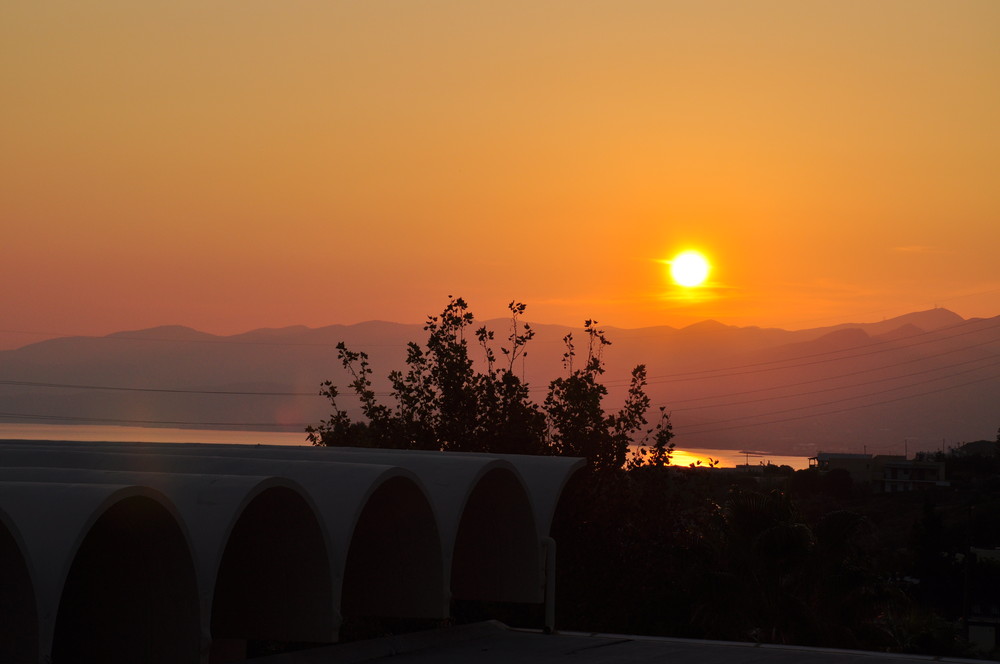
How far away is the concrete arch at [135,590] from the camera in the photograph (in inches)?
442

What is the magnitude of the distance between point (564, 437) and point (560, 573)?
4.04 metres

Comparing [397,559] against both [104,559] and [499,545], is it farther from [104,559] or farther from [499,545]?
[104,559]

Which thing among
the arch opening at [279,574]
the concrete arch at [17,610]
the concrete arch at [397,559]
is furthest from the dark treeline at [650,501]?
the concrete arch at [17,610]

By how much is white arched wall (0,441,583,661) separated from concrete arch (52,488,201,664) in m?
0.27

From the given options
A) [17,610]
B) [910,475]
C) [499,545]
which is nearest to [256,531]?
[17,610]

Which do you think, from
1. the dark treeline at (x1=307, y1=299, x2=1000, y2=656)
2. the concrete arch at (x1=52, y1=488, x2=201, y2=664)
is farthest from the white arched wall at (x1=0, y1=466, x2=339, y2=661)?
the dark treeline at (x1=307, y1=299, x2=1000, y2=656)

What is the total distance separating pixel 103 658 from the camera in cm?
1246

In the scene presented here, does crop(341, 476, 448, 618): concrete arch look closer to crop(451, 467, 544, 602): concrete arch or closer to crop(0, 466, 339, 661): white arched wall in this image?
crop(0, 466, 339, 661): white arched wall

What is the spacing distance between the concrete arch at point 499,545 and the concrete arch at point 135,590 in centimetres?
551

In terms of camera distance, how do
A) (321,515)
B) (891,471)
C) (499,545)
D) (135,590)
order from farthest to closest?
(891,471)
(499,545)
(321,515)
(135,590)

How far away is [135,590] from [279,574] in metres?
1.70

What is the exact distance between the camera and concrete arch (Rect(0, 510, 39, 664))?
9367mm

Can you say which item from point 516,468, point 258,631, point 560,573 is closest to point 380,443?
point 560,573

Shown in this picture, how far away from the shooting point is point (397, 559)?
49.2 feet
